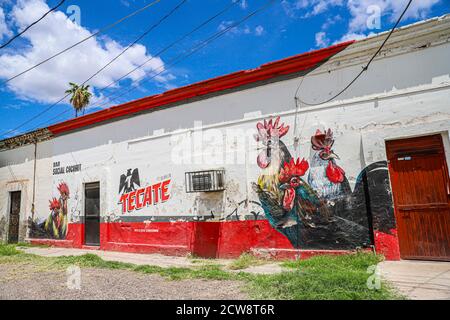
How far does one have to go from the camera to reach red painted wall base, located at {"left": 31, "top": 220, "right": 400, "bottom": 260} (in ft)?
21.4

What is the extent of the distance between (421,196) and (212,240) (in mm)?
4611

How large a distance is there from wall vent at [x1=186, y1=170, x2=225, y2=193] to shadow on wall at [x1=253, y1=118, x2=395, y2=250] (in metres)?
0.94

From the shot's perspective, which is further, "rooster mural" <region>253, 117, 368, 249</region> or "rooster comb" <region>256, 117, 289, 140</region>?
"rooster comb" <region>256, 117, 289, 140</region>

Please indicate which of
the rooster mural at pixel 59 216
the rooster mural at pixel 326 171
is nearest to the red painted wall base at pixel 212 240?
the rooster mural at pixel 326 171

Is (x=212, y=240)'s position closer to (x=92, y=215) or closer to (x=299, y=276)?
(x=299, y=276)

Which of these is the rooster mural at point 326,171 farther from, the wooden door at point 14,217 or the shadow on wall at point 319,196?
the wooden door at point 14,217

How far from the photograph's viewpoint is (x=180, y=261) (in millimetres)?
7457

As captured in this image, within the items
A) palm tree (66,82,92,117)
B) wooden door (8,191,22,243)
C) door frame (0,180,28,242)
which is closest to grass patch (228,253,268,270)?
door frame (0,180,28,242)

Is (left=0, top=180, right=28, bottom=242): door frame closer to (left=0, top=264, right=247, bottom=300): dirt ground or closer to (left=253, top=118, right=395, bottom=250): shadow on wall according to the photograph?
(left=0, top=264, right=247, bottom=300): dirt ground

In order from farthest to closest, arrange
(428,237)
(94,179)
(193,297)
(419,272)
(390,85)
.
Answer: (94,179) → (390,85) → (428,237) → (419,272) → (193,297)

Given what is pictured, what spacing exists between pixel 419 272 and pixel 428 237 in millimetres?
1072

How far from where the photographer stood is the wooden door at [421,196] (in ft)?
18.3
